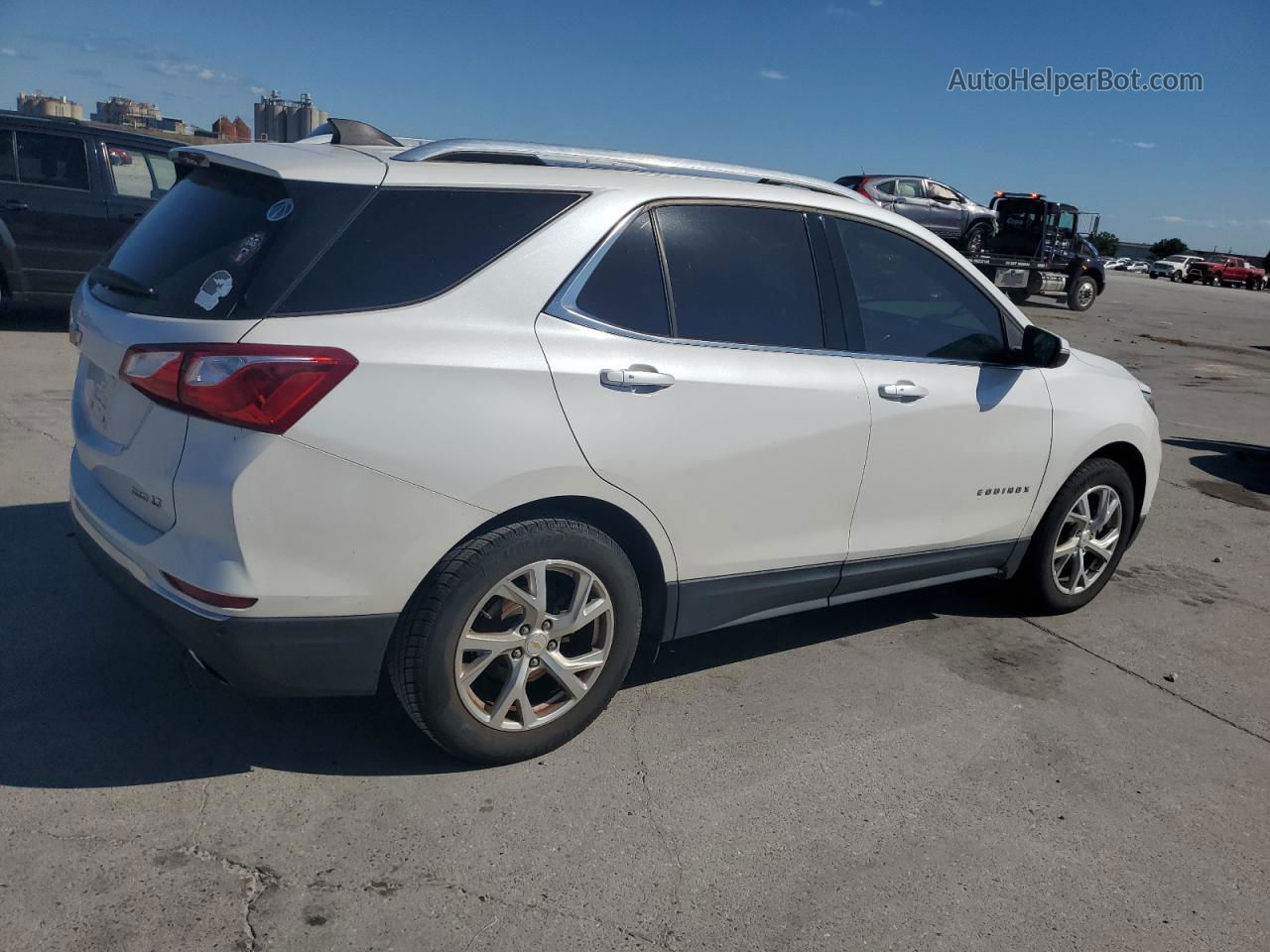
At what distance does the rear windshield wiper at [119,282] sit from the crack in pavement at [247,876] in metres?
1.52

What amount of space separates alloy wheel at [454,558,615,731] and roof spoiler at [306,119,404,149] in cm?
153

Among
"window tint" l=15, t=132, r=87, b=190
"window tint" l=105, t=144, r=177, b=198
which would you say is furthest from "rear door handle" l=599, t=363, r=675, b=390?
"window tint" l=15, t=132, r=87, b=190

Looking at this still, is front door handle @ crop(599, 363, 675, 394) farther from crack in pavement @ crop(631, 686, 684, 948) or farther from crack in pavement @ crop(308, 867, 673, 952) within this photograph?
crack in pavement @ crop(308, 867, 673, 952)

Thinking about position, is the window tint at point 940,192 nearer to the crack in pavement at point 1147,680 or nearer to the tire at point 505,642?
the crack in pavement at point 1147,680

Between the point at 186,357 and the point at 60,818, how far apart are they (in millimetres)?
1281

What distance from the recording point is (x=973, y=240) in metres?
25.4

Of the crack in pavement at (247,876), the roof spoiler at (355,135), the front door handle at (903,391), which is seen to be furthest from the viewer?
the front door handle at (903,391)

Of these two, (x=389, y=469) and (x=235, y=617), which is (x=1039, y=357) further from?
(x=235, y=617)

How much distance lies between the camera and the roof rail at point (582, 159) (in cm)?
323

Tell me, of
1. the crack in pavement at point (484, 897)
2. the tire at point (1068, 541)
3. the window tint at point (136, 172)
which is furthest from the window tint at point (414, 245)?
the window tint at point (136, 172)

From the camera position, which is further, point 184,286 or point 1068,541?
point 1068,541

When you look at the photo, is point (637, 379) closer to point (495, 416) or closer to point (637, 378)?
point (637, 378)

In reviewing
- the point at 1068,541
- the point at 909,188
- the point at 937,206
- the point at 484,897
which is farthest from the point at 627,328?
the point at 937,206

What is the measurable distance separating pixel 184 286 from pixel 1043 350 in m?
3.23
